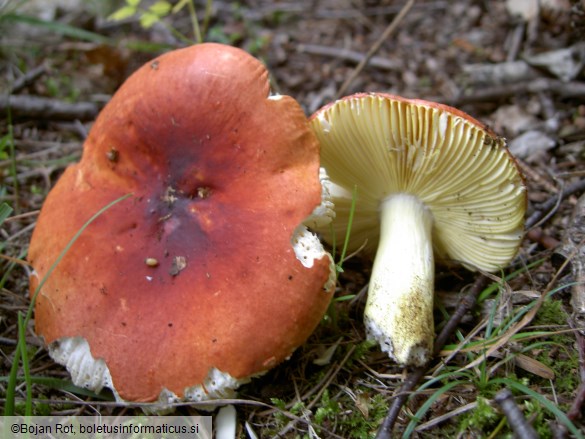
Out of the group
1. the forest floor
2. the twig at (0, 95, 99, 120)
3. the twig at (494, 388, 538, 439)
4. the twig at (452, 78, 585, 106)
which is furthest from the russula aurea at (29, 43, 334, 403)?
the twig at (452, 78, 585, 106)

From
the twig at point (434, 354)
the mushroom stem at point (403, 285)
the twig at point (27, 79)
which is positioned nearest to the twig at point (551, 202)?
the twig at point (434, 354)

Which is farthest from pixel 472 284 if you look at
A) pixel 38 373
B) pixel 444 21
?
pixel 444 21

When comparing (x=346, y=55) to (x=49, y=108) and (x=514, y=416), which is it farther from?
(x=514, y=416)

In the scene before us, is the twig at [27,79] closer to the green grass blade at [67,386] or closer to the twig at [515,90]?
the green grass blade at [67,386]

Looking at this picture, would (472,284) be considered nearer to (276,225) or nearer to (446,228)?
(446,228)

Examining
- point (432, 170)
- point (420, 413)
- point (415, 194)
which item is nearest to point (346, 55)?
point (415, 194)

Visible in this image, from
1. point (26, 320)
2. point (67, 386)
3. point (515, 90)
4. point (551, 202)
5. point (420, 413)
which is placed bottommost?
point (67, 386)
